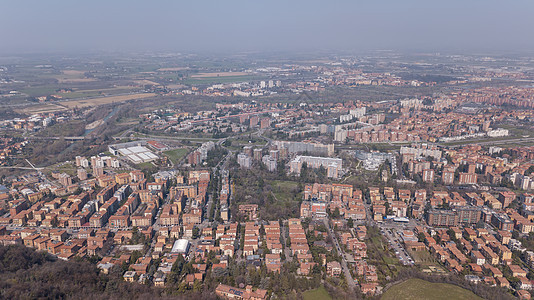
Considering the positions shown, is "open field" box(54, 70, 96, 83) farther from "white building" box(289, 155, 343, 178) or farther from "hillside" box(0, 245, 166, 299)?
"hillside" box(0, 245, 166, 299)

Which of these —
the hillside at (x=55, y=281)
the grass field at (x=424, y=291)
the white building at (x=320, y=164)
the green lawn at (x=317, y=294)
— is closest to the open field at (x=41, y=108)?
the white building at (x=320, y=164)

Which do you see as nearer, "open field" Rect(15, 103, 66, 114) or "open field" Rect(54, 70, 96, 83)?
"open field" Rect(15, 103, 66, 114)

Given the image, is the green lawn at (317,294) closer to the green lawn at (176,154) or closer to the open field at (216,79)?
the green lawn at (176,154)

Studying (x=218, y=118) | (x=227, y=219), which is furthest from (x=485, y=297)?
(x=218, y=118)

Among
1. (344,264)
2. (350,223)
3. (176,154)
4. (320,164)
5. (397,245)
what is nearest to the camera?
(344,264)

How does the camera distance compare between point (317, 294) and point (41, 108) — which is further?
point (41, 108)

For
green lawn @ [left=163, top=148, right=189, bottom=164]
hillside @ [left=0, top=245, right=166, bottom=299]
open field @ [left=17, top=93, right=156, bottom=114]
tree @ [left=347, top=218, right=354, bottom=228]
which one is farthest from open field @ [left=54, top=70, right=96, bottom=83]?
tree @ [left=347, top=218, right=354, bottom=228]

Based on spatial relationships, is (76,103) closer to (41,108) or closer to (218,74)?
(41,108)

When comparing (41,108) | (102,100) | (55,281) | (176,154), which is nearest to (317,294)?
(55,281)
